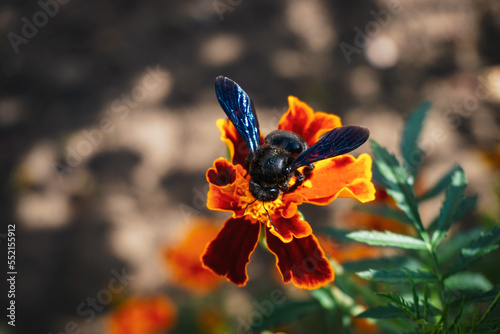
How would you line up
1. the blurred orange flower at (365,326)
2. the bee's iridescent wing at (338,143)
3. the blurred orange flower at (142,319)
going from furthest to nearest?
1. the blurred orange flower at (142,319)
2. the blurred orange flower at (365,326)
3. the bee's iridescent wing at (338,143)

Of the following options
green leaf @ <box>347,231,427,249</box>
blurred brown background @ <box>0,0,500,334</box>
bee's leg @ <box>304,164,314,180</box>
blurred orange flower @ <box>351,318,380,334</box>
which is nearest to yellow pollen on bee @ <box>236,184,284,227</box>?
bee's leg @ <box>304,164,314,180</box>

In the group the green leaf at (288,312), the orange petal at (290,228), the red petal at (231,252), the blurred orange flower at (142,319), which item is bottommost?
the blurred orange flower at (142,319)

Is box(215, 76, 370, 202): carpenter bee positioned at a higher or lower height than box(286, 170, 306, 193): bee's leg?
higher

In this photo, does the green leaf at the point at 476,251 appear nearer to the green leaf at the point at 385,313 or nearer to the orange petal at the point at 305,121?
the green leaf at the point at 385,313

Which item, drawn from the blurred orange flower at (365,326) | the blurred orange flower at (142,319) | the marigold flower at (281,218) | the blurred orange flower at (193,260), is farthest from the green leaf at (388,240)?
the blurred orange flower at (142,319)

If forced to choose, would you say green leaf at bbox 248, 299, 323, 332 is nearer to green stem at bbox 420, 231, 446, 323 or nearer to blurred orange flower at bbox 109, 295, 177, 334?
green stem at bbox 420, 231, 446, 323

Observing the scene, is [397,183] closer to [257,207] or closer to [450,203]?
[450,203]

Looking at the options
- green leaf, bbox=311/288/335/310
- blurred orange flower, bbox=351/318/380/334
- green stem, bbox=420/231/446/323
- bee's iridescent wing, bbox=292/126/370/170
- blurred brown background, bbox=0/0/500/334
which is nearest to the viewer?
bee's iridescent wing, bbox=292/126/370/170

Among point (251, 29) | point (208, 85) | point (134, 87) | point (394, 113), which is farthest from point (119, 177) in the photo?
point (394, 113)
